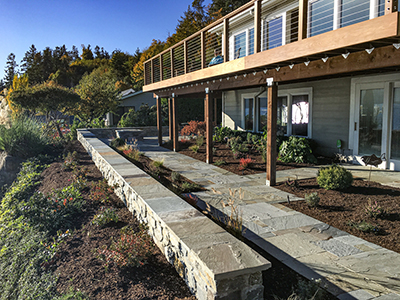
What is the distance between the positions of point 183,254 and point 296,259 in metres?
1.52

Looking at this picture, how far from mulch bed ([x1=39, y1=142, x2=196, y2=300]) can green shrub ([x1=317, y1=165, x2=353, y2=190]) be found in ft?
13.3

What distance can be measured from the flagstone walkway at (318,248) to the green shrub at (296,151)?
8.63 ft

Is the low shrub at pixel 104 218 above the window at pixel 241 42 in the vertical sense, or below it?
below

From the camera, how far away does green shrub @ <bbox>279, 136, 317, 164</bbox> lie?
9281 mm

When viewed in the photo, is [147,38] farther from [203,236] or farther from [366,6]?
[203,236]

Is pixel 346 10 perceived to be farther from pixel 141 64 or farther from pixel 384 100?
pixel 141 64

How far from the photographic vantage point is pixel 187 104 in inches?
874

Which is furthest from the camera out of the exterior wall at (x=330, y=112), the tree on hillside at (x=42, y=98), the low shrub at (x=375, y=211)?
the tree on hillside at (x=42, y=98)

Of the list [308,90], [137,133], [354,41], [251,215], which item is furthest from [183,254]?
[137,133]

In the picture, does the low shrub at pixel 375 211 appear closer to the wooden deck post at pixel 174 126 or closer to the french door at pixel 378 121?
the french door at pixel 378 121

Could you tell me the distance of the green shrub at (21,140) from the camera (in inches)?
418

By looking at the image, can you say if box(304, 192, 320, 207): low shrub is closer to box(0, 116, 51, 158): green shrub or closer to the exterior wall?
the exterior wall

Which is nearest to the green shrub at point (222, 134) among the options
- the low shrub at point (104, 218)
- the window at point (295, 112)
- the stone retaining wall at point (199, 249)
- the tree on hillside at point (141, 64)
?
the window at point (295, 112)

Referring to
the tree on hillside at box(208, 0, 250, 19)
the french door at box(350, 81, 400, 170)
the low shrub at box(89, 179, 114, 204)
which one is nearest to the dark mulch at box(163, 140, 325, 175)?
the french door at box(350, 81, 400, 170)
